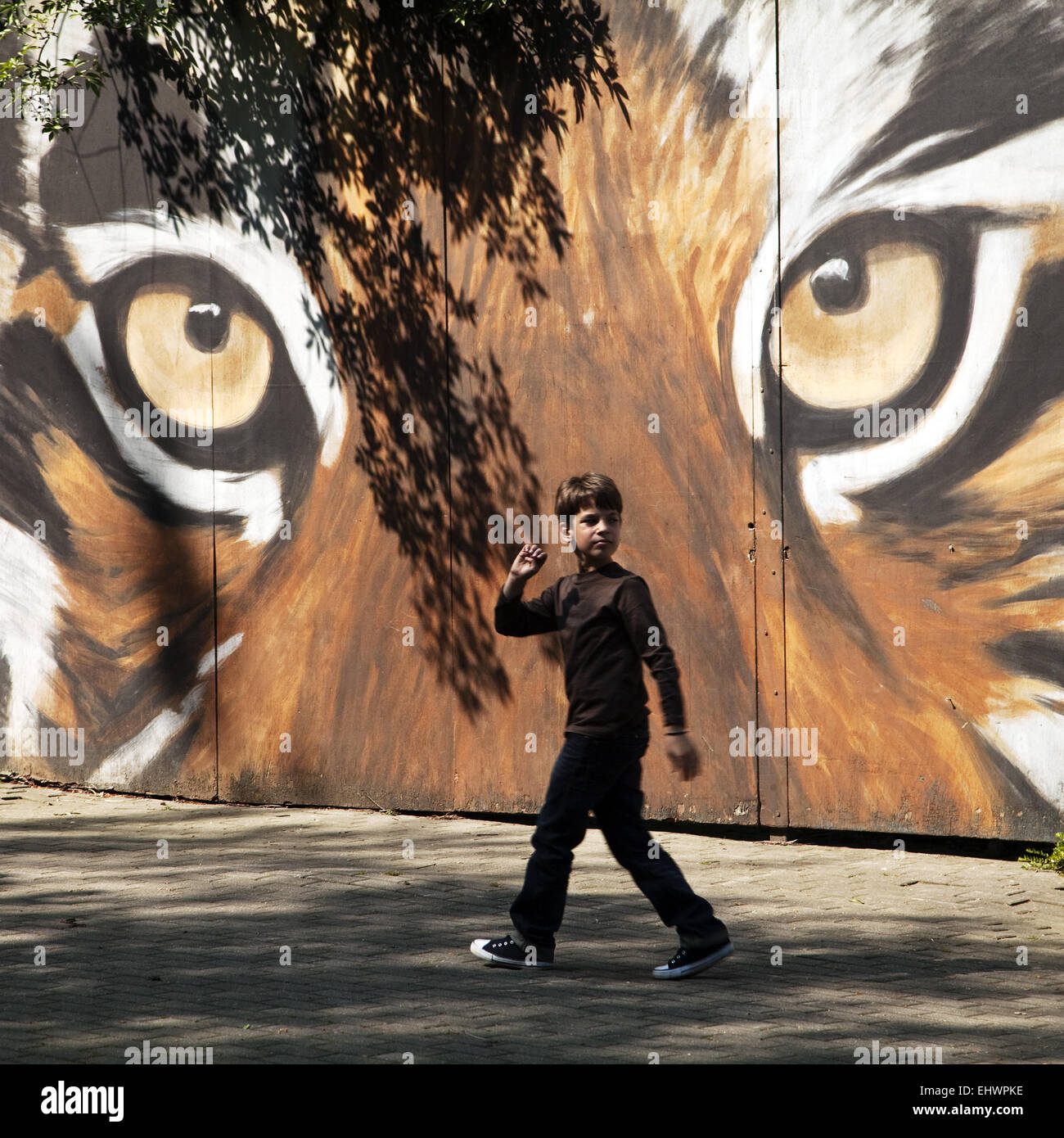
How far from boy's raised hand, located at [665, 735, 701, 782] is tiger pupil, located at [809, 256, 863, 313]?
3.22m

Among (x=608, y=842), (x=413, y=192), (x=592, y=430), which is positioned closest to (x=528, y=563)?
(x=608, y=842)

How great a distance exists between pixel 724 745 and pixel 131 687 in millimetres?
3809

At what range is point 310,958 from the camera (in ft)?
18.4

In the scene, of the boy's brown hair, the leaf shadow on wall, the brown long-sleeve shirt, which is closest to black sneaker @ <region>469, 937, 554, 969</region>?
the brown long-sleeve shirt

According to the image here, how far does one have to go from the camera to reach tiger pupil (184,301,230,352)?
28.8ft

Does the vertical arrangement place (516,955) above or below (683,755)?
below

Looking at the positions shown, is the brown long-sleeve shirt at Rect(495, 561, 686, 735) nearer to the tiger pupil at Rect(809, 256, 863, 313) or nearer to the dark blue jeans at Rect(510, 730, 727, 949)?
the dark blue jeans at Rect(510, 730, 727, 949)

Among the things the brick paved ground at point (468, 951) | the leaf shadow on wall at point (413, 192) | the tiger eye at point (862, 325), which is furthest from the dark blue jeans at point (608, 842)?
the leaf shadow on wall at point (413, 192)

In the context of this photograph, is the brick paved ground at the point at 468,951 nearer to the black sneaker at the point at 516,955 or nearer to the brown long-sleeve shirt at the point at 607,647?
the black sneaker at the point at 516,955

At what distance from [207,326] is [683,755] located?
16.6ft

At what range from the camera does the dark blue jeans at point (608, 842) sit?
208 inches

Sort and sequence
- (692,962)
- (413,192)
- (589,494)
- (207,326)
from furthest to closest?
1. (207,326)
2. (413,192)
3. (589,494)
4. (692,962)

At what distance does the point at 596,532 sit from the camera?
541 centimetres

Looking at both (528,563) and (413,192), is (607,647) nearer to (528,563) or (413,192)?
(528,563)
